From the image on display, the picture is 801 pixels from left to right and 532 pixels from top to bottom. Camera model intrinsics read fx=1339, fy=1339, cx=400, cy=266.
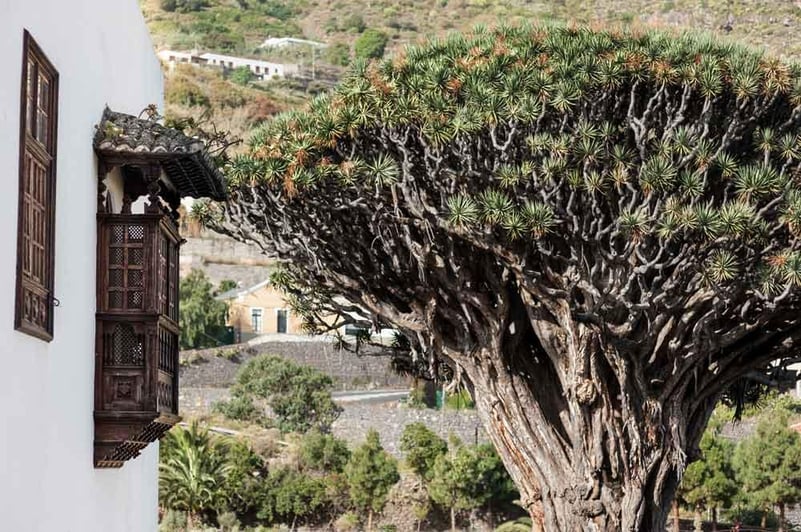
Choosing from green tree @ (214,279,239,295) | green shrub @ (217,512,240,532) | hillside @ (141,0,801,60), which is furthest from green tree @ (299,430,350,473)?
hillside @ (141,0,801,60)

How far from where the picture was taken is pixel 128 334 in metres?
8.62

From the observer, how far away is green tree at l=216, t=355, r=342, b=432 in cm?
3700

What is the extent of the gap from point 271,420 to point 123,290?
94.8 ft

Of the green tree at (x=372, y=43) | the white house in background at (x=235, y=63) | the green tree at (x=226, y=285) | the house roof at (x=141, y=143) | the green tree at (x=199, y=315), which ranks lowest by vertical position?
the house roof at (x=141, y=143)

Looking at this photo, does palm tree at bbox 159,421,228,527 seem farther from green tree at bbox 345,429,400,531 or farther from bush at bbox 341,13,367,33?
bush at bbox 341,13,367,33

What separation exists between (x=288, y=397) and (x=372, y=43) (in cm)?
5959

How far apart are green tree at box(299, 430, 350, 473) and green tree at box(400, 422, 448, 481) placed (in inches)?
59.1

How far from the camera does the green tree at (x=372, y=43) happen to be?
93.0m

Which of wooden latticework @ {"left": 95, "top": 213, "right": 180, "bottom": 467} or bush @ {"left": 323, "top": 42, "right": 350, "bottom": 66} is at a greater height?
bush @ {"left": 323, "top": 42, "right": 350, "bottom": 66}

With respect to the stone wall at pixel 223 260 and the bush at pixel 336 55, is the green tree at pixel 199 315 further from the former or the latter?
the bush at pixel 336 55

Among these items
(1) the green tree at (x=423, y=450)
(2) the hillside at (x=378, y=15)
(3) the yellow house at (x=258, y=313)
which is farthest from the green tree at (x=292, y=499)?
(2) the hillside at (x=378, y=15)

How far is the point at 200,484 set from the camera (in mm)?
28859

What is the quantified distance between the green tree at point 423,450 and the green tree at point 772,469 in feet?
23.0

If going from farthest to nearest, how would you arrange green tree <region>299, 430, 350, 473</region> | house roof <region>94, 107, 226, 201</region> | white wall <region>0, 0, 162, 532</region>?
green tree <region>299, 430, 350, 473</region> → house roof <region>94, 107, 226, 201</region> → white wall <region>0, 0, 162, 532</region>
